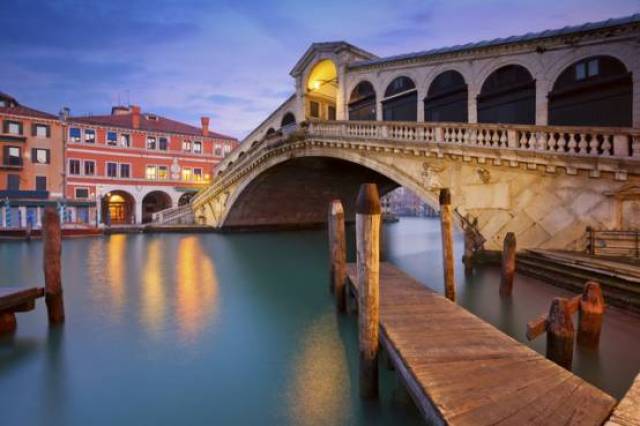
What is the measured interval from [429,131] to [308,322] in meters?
7.38

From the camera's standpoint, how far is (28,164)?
23562 mm

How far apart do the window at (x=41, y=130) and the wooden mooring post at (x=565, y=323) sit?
93.4 feet

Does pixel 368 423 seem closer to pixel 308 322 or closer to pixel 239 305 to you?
pixel 308 322

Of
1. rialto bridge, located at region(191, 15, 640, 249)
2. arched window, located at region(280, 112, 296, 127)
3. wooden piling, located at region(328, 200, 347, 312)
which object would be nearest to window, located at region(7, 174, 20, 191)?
rialto bridge, located at region(191, 15, 640, 249)

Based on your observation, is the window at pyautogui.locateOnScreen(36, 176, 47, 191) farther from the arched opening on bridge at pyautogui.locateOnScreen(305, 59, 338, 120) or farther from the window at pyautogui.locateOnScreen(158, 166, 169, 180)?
the arched opening on bridge at pyautogui.locateOnScreen(305, 59, 338, 120)

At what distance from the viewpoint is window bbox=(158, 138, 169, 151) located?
1109 inches

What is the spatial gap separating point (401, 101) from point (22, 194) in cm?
2244

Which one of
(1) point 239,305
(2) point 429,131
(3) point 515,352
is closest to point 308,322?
(1) point 239,305

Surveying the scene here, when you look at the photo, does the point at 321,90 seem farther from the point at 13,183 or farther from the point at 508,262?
the point at 13,183

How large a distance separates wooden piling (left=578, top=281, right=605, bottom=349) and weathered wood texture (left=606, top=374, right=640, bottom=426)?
209cm

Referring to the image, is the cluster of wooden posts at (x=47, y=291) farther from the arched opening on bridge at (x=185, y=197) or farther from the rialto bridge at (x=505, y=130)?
the arched opening on bridge at (x=185, y=197)

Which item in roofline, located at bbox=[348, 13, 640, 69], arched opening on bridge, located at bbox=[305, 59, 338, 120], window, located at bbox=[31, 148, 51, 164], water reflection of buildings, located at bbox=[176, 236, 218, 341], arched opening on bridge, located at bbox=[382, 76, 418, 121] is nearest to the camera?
water reflection of buildings, located at bbox=[176, 236, 218, 341]

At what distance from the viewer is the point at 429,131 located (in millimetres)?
11422

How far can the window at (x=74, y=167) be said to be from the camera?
24.9 metres
